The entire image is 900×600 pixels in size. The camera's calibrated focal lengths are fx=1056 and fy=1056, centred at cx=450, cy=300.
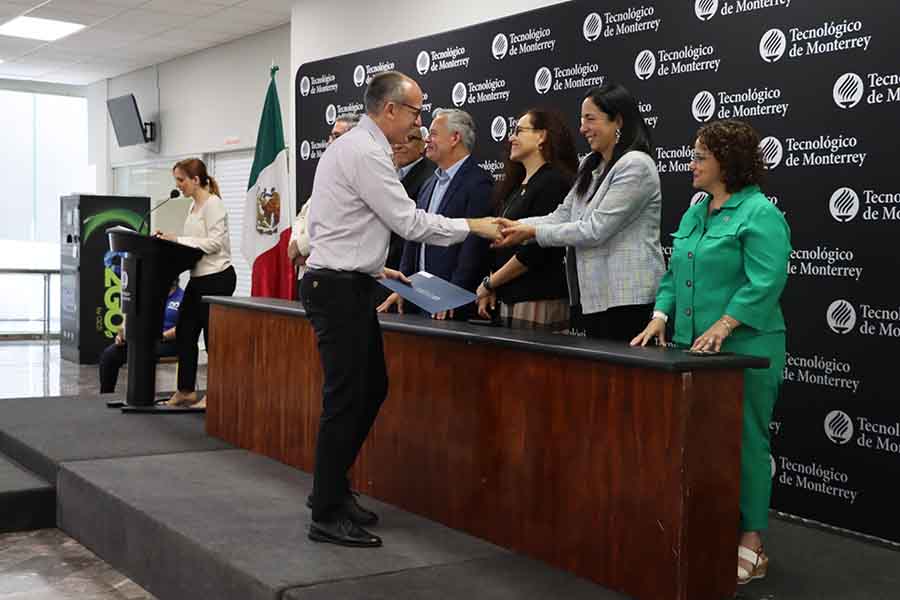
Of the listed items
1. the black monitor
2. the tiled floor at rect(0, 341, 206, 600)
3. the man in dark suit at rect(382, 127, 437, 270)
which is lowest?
the tiled floor at rect(0, 341, 206, 600)

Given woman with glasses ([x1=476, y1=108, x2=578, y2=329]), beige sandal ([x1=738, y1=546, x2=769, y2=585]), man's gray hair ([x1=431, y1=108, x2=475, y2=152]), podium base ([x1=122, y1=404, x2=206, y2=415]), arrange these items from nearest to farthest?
beige sandal ([x1=738, y1=546, x2=769, y2=585]), woman with glasses ([x1=476, y1=108, x2=578, y2=329]), man's gray hair ([x1=431, y1=108, x2=475, y2=152]), podium base ([x1=122, y1=404, x2=206, y2=415])

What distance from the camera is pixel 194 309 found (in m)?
5.73

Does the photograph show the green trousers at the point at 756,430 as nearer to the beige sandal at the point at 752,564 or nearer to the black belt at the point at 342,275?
the beige sandal at the point at 752,564

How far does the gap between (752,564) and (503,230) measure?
127cm

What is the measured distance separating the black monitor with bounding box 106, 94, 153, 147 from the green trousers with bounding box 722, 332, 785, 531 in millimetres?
9502

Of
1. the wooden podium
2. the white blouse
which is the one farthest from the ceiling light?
the wooden podium

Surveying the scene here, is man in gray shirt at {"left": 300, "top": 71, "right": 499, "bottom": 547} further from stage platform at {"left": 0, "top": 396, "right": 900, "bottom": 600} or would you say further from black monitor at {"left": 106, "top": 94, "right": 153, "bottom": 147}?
black monitor at {"left": 106, "top": 94, "right": 153, "bottom": 147}

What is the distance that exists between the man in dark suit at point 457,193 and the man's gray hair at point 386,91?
1007mm

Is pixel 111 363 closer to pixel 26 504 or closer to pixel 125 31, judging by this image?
pixel 26 504

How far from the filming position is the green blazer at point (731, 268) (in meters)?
2.97

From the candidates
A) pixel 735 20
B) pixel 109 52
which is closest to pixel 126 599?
pixel 735 20

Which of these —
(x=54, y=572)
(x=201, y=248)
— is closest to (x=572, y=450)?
(x=54, y=572)

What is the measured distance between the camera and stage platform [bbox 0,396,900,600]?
281cm

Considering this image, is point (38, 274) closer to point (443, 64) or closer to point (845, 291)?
point (443, 64)
